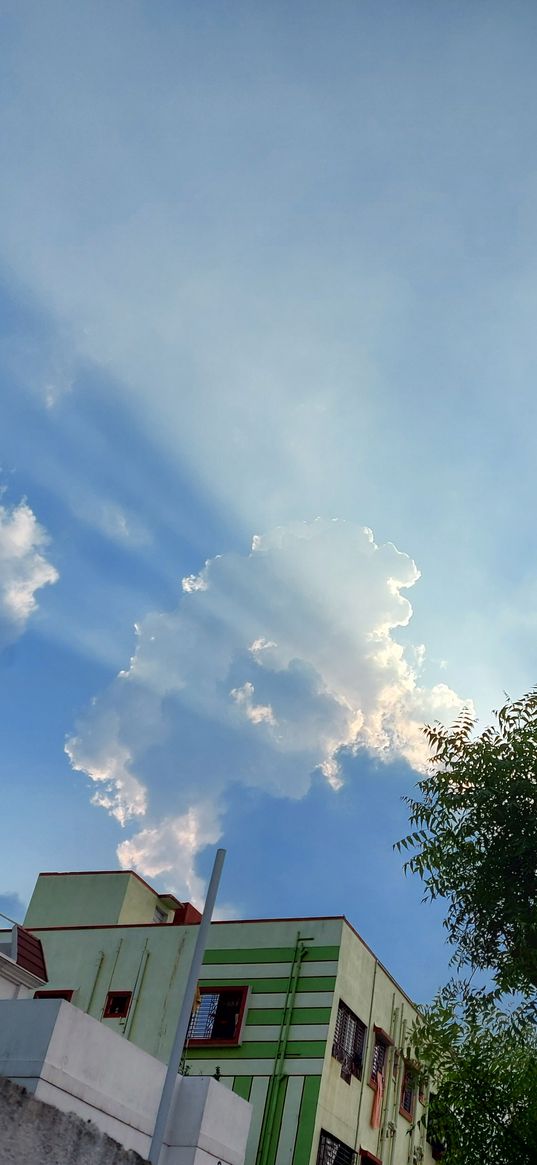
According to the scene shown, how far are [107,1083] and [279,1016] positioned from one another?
1377 cm

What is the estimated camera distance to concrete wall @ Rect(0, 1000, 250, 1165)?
14125 mm

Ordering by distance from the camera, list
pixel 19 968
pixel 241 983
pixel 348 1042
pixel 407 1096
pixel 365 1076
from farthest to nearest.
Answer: pixel 407 1096 → pixel 241 983 → pixel 365 1076 → pixel 348 1042 → pixel 19 968

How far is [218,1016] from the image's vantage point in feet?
94.6

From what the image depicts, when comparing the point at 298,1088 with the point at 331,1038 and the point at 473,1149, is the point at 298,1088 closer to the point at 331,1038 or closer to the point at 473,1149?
the point at 331,1038

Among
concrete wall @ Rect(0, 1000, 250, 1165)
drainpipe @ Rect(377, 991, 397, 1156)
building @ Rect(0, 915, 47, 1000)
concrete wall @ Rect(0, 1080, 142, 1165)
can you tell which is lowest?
concrete wall @ Rect(0, 1080, 142, 1165)

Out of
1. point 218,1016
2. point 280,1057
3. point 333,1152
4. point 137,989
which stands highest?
point 137,989

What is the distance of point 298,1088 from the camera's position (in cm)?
2625

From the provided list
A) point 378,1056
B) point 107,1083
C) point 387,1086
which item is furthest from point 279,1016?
point 107,1083

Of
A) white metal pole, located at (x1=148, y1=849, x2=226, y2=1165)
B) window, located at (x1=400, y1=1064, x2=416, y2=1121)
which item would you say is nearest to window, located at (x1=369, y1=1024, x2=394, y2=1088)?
window, located at (x1=400, y1=1064, x2=416, y2=1121)

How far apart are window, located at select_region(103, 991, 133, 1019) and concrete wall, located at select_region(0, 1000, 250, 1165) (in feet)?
42.3

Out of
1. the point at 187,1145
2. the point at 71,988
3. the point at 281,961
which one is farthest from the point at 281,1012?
the point at 187,1145

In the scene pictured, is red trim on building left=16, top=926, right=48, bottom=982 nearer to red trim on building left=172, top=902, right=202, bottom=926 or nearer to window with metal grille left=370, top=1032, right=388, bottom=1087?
red trim on building left=172, top=902, right=202, bottom=926

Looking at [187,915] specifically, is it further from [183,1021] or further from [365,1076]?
[183,1021]

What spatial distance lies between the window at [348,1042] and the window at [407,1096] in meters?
3.52
